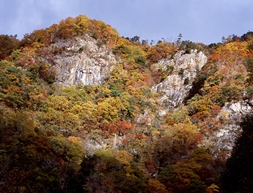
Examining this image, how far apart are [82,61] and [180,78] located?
18.1 meters

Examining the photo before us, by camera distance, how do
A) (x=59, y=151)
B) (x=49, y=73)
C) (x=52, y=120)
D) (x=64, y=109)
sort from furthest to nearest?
(x=49, y=73) → (x=64, y=109) → (x=52, y=120) → (x=59, y=151)

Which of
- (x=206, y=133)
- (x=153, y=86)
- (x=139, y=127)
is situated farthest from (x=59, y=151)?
(x=153, y=86)

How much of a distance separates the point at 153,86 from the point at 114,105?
1402cm

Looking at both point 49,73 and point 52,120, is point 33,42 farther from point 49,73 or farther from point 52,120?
point 52,120

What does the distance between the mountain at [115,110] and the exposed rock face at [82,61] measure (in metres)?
0.19

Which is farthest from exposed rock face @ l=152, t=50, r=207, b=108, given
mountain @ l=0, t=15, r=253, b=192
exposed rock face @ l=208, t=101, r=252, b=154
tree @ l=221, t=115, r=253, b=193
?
tree @ l=221, t=115, r=253, b=193

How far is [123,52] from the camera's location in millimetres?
58000

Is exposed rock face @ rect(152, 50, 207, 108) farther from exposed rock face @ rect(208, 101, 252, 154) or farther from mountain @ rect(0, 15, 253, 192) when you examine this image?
exposed rock face @ rect(208, 101, 252, 154)

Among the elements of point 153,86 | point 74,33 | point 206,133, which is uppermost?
point 74,33

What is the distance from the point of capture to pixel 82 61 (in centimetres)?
5231

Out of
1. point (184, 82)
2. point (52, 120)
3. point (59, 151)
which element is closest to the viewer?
point (59, 151)

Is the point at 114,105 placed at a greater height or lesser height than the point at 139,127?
greater

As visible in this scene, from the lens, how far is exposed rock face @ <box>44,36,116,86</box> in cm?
5031

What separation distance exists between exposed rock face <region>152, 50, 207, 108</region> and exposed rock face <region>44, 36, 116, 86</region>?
34.1ft
